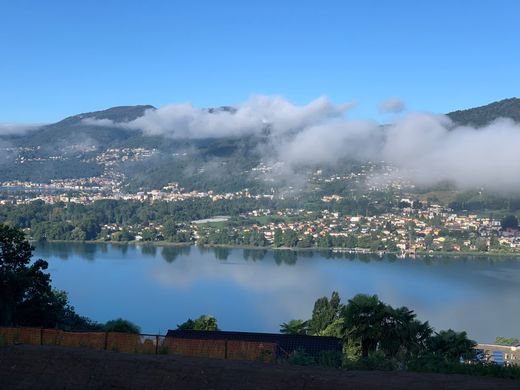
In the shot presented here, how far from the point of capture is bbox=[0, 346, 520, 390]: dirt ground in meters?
3.67

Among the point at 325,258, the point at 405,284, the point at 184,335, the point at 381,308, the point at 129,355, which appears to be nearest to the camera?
the point at 129,355

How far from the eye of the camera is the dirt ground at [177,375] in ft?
12.0

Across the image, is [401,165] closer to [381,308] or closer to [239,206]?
[239,206]

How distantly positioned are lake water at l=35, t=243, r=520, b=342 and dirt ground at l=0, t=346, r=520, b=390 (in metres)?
12.6

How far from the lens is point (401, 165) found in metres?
75.2

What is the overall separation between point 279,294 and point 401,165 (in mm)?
55922

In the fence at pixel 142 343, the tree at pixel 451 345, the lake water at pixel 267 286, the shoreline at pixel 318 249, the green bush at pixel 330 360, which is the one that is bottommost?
the lake water at pixel 267 286

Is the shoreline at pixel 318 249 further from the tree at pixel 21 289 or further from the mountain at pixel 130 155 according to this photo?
the mountain at pixel 130 155

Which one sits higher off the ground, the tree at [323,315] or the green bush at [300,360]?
the green bush at [300,360]

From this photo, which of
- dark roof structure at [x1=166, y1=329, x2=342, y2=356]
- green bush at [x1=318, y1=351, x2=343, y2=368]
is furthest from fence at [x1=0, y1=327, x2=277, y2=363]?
dark roof structure at [x1=166, y1=329, x2=342, y2=356]

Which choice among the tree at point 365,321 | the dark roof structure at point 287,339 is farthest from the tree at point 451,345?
the dark roof structure at point 287,339

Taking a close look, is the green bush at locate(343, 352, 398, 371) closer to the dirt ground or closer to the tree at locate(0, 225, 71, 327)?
the dirt ground

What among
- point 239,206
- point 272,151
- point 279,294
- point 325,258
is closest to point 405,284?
point 279,294

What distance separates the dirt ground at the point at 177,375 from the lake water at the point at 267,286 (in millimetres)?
12567
